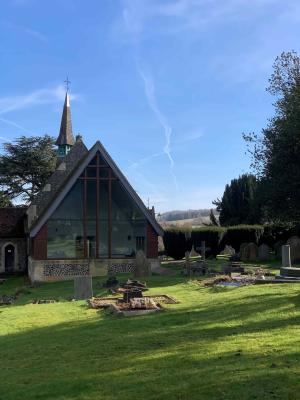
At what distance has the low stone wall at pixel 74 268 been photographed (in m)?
30.0

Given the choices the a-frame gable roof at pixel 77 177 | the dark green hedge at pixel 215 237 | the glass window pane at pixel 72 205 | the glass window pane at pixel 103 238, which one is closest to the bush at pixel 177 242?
the dark green hedge at pixel 215 237

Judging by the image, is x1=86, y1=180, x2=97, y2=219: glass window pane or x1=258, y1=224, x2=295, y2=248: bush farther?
x1=258, y1=224, x2=295, y2=248: bush

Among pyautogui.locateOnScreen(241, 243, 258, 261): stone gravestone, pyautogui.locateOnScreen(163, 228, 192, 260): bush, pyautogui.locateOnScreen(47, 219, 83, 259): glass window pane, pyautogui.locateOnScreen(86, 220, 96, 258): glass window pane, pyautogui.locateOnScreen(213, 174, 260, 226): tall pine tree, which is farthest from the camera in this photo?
pyautogui.locateOnScreen(213, 174, 260, 226): tall pine tree

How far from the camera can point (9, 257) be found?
39.9 m

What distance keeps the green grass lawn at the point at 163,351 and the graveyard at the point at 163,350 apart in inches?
0.7

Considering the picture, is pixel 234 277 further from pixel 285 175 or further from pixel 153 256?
pixel 153 256

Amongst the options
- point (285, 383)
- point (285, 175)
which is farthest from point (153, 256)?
point (285, 383)

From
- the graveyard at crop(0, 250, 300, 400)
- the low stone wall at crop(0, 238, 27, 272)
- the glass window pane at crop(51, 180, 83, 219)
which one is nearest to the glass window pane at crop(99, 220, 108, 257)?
the glass window pane at crop(51, 180, 83, 219)

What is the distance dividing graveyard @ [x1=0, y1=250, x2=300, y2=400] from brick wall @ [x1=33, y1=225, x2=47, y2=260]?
44.6 feet

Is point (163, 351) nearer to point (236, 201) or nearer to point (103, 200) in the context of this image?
point (103, 200)

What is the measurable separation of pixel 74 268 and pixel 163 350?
71.9ft

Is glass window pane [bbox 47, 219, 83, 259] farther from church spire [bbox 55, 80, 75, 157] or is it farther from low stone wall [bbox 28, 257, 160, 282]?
church spire [bbox 55, 80, 75, 157]

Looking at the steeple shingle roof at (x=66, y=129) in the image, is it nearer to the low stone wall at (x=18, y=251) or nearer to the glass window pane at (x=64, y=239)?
the low stone wall at (x=18, y=251)

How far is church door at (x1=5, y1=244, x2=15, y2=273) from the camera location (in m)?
39.7
